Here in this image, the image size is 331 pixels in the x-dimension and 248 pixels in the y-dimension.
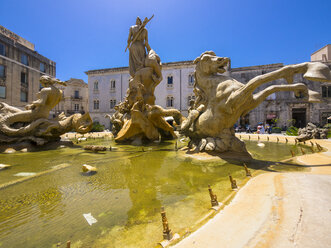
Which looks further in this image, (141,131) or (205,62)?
(141,131)

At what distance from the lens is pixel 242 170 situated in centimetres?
365

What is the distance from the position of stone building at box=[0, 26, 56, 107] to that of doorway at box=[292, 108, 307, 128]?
131 ft

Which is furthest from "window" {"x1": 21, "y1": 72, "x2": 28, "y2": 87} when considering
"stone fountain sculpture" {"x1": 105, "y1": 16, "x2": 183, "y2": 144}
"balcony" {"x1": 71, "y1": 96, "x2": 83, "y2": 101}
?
"stone fountain sculpture" {"x1": 105, "y1": 16, "x2": 183, "y2": 144}

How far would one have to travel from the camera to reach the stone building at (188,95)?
25.4 m

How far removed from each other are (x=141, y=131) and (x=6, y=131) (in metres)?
5.01

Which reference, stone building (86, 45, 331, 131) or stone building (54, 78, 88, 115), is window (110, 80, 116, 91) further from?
stone building (54, 78, 88, 115)

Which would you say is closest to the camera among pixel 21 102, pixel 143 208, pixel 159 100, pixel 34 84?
pixel 143 208

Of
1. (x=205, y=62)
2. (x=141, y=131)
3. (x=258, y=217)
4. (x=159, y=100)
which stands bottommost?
(x=258, y=217)

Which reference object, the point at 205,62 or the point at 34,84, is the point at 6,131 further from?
the point at 34,84

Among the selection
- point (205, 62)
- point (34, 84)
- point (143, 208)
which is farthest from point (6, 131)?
point (34, 84)

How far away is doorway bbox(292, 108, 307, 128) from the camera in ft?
88.0

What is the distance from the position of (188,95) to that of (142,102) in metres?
21.7

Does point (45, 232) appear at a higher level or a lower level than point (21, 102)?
lower

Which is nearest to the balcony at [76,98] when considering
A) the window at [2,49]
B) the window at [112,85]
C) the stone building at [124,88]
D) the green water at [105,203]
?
the stone building at [124,88]
